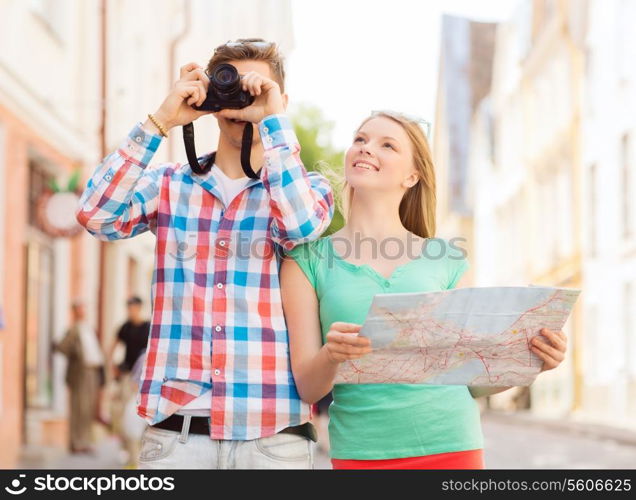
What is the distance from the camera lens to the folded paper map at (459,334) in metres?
2.37

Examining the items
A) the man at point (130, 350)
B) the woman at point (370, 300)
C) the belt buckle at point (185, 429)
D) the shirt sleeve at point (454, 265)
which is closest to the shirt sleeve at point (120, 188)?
the woman at point (370, 300)

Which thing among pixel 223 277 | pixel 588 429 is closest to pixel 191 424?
pixel 223 277

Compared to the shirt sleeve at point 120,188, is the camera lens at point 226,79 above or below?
above

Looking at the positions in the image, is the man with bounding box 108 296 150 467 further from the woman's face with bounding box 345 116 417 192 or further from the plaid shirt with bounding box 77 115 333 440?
the plaid shirt with bounding box 77 115 333 440

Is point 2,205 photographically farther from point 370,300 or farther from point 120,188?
point 370,300

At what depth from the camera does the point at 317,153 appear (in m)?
26.8

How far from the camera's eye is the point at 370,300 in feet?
8.83

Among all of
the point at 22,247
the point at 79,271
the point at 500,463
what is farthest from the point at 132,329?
the point at 79,271

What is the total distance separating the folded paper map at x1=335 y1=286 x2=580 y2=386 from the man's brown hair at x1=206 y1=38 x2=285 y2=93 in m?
0.72

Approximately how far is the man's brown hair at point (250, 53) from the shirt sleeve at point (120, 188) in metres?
0.25

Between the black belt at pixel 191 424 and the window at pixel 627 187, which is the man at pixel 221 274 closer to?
the black belt at pixel 191 424

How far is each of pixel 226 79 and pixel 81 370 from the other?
9333mm
